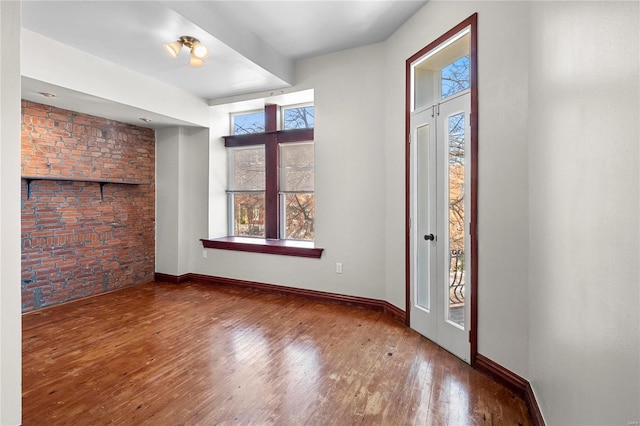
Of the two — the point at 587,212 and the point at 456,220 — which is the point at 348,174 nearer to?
the point at 456,220

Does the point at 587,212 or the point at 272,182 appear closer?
the point at 587,212

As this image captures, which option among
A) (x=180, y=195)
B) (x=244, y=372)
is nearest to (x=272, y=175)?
(x=180, y=195)

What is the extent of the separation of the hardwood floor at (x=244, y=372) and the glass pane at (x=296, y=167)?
5.72 feet

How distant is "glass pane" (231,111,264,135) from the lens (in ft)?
16.3

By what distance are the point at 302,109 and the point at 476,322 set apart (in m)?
Answer: 3.51

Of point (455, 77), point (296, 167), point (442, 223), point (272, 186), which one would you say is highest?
point (455, 77)

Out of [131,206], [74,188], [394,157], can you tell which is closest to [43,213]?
[74,188]

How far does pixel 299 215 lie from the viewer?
Result: 461cm

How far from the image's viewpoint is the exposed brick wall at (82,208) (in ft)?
12.0

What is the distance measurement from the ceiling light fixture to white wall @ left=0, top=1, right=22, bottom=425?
1.23 metres

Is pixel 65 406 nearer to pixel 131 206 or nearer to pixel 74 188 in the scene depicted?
pixel 74 188

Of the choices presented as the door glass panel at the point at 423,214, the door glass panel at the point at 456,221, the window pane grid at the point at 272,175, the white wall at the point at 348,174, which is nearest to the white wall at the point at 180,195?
the window pane grid at the point at 272,175

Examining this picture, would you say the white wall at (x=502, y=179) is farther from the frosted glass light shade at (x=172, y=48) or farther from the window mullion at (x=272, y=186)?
the window mullion at (x=272, y=186)

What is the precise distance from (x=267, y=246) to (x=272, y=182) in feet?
3.10
